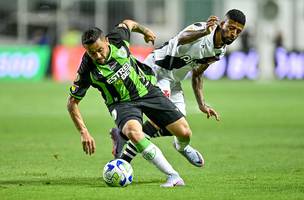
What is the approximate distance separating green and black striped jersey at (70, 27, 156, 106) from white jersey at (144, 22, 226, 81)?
103 cm

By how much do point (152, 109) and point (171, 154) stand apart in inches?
161

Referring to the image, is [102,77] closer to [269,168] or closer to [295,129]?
[269,168]

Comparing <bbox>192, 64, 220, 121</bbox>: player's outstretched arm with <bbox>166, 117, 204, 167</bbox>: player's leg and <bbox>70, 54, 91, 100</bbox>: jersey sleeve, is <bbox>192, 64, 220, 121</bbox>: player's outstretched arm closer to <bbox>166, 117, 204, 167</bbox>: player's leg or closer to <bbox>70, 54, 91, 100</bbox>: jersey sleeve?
<bbox>166, 117, 204, 167</bbox>: player's leg

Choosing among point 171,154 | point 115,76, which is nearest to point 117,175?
point 115,76

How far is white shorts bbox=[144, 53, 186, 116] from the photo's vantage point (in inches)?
501

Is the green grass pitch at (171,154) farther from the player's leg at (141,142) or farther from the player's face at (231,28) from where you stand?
the player's face at (231,28)

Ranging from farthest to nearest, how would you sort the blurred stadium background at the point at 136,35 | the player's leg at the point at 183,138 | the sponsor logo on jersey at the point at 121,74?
the blurred stadium background at the point at 136,35
the player's leg at the point at 183,138
the sponsor logo on jersey at the point at 121,74

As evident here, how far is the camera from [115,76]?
11125mm

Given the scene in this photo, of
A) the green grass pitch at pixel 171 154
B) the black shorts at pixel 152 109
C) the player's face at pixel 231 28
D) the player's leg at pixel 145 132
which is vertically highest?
the player's face at pixel 231 28

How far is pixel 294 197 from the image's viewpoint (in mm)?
10062

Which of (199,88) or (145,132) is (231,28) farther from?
(145,132)

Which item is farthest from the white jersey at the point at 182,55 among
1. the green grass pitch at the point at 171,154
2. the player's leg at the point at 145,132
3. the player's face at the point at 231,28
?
the green grass pitch at the point at 171,154

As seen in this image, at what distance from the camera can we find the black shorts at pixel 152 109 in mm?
11195

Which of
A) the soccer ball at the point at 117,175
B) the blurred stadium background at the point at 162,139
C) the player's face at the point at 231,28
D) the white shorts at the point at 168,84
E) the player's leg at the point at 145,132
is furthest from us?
the white shorts at the point at 168,84
